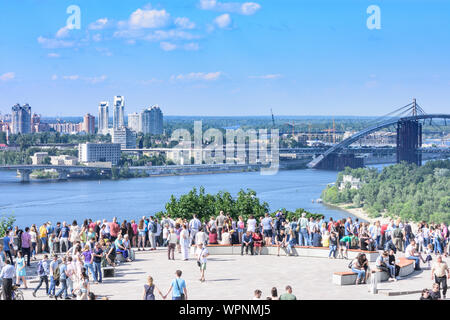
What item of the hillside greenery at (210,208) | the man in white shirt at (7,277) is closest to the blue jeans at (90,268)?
the man in white shirt at (7,277)

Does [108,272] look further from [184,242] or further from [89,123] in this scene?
[89,123]

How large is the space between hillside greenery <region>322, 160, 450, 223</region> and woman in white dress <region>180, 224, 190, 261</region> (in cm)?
2589

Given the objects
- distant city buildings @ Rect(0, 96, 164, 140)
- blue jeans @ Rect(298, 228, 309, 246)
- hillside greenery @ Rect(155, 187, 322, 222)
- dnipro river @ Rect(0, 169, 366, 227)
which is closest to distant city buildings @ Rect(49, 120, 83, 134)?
distant city buildings @ Rect(0, 96, 164, 140)

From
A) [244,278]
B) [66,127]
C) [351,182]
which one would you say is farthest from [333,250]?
[66,127]

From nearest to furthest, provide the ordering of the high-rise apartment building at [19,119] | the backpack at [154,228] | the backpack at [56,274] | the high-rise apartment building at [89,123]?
1. the backpack at [56,274]
2. the backpack at [154,228]
3. the high-rise apartment building at [19,119]
4. the high-rise apartment building at [89,123]

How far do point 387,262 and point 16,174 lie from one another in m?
58.7

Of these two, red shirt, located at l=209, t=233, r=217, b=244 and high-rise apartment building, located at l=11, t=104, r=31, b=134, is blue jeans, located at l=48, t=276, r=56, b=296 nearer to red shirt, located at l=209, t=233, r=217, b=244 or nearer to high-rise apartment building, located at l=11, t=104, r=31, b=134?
red shirt, located at l=209, t=233, r=217, b=244

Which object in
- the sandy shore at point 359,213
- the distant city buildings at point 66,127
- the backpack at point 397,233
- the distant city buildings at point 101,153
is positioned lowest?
the sandy shore at point 359,213

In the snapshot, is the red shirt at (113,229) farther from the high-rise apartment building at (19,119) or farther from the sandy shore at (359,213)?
the high-rise apartment building at (19,119)

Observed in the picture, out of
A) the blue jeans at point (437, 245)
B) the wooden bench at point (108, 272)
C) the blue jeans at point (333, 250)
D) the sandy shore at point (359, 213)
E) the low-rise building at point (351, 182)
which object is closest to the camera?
the wooden bench at point (108, 272)

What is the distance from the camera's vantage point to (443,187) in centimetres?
4197

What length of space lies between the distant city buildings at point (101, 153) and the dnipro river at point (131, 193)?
28.1 ft

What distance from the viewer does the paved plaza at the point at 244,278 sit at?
711cm

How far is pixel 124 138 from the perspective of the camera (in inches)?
3568
